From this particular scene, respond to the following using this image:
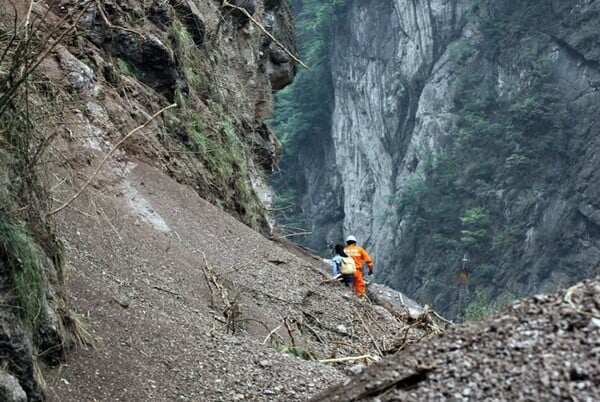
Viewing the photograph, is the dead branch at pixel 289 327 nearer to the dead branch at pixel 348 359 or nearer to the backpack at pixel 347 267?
the dead branch at pixel 348 359

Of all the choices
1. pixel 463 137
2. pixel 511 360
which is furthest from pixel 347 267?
pixel 463 137

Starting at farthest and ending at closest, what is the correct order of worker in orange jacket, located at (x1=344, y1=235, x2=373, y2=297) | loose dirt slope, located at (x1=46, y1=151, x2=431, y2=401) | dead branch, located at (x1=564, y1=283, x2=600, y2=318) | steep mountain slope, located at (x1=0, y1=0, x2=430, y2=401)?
worker in orange jacket, located at (x1=344, y1=235, x2=373, y2=297)
loose dirt slope, located at (x1=46, y1=151, x2=431, y2=401)
steep mountain slope, located at (x1=0, y1=0, x2=430, y2=401)
dead branch, located at (x1=564, y1=283, x2=600, y2=318)

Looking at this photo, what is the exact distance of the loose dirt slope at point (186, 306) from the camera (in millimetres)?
7134

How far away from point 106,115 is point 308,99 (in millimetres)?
55349

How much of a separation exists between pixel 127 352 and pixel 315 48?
192 feet

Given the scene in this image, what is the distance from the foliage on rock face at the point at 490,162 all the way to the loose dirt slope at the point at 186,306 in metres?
33.1

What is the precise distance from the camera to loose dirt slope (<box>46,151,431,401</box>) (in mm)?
7134

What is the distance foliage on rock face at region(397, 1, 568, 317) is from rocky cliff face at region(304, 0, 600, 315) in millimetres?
67

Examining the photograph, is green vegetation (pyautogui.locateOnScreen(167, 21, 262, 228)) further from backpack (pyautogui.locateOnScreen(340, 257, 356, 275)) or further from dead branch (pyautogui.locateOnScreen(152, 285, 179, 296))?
dead branch (pyautogui.locateOnScreen(152, 285, 179, 296))

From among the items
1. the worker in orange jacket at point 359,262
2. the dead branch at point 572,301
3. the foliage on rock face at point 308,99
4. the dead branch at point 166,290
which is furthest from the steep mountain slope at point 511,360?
the foliage on rock face at point 308,99

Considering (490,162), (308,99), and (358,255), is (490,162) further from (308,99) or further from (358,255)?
(358,255)

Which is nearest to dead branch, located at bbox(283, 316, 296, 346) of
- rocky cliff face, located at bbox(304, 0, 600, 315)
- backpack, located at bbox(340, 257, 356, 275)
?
backpack, located at bbox(340, 257, 356, 275)

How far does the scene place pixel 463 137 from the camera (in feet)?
167

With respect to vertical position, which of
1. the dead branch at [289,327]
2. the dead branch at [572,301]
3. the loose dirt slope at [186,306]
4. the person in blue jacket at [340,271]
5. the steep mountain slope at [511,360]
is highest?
the dead branch at [572,301]
